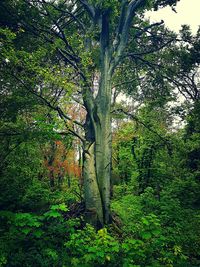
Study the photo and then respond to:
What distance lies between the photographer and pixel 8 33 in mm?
6680

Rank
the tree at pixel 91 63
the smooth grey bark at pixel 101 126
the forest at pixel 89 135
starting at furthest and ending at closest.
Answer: the smooth grey bark at pixel 101 126
the tree at pixel 91 63
the forest at pixel 89 135

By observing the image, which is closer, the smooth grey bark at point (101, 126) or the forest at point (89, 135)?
the forest at point (89, 135)

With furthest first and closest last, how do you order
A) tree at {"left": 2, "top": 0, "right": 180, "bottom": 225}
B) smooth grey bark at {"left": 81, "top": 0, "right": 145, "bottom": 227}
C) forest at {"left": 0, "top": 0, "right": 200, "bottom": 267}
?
smooth grey bark at {"left": 81, "top": 0, "right": 145, "bottom": 227}
tree at {"left": 2, "top": 0, "right": 180, "bottom": 225}
forest at {"left": 0, "top": 0, "right": 200, "bottom": 267}

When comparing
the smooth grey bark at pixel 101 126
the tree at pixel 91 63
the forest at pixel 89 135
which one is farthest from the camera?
the smooth grey bark at pixel 101 126

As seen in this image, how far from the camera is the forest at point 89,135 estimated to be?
20.0 feet

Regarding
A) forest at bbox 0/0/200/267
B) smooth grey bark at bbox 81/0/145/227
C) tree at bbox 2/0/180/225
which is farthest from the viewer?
smooth grey bark at bbox 81/0/145/227

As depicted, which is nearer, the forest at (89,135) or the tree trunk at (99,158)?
the forest at (89,135)

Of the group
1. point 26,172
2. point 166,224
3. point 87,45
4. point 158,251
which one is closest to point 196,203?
point 166,224

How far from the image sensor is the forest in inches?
240

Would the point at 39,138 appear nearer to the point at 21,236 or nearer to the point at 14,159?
the point at 14,159

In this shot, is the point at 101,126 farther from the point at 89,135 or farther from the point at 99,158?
the point at 99,158

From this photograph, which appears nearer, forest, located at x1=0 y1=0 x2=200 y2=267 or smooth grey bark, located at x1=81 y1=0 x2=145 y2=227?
forest, located at x1=0 y1=0 x2=200 y2=267

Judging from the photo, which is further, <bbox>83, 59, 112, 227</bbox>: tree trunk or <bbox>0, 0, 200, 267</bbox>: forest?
<bbox>83, 59, 112, 227</bbox>: tree trunk

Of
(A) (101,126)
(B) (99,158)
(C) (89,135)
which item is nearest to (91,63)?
(A) (101,126)
